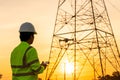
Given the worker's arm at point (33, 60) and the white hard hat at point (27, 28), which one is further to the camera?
the white hard hat at point (27, 28)

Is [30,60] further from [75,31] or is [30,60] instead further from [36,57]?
[75,31]

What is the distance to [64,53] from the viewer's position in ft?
147

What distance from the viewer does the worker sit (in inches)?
267

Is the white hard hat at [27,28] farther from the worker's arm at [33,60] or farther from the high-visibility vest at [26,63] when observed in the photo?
the worker's arm at [33,60]

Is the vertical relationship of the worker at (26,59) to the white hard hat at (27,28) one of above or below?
below

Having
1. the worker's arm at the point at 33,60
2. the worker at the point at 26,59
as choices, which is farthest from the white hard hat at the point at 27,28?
the worker's arm at the point at 33,60

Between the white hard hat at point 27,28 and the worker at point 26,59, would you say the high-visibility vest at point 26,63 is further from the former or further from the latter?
the white hard hat at point 27,28

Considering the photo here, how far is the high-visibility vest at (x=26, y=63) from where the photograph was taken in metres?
6.77

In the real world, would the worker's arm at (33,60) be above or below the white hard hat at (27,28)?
below

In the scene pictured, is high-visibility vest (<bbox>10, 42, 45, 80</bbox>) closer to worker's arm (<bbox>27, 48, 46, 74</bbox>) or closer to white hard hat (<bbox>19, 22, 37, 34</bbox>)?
worker's arm (<bbox>27, 48, 46, 74</bbox>)

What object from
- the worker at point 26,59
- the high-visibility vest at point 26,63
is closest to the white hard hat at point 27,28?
the worker at point 26,59

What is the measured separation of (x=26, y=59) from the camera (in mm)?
6812

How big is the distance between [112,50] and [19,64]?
34783 millimetres

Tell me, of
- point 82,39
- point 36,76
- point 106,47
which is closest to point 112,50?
point 106,47
